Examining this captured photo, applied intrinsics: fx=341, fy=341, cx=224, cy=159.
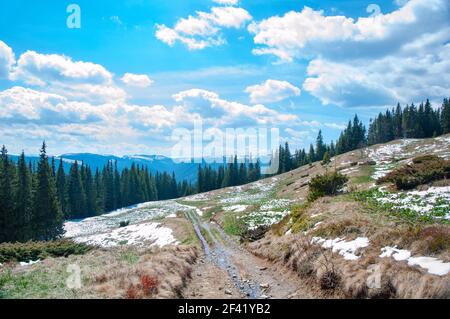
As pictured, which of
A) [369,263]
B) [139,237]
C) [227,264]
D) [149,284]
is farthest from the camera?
[139,237]

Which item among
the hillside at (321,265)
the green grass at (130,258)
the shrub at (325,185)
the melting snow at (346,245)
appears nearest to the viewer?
the hillside at (321,265)

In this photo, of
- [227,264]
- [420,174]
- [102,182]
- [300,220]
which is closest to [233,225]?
[300,220]

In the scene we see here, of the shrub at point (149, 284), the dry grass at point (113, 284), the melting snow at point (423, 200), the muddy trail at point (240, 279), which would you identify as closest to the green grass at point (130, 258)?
the dry grass at point (113, 284)

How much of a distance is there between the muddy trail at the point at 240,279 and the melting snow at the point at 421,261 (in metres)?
3.48

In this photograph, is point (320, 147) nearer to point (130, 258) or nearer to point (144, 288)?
point (130, 258)

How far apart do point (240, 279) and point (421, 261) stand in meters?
8.51

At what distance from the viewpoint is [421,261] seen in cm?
1088

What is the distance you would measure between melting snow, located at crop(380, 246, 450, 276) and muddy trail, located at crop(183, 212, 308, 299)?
3.48 metres

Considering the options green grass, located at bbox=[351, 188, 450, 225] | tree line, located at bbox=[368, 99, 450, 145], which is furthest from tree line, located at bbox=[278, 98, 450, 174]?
green grass, located at bbox=[351, 188, 450, 225]

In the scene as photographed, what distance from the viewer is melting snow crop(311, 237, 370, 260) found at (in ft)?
45.7

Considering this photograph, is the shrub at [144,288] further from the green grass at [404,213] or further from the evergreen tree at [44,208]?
the evergreen tree at [44,208]

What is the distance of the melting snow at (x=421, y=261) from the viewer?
9840 mm

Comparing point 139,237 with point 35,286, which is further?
point 139,237

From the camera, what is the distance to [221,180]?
480 ft
